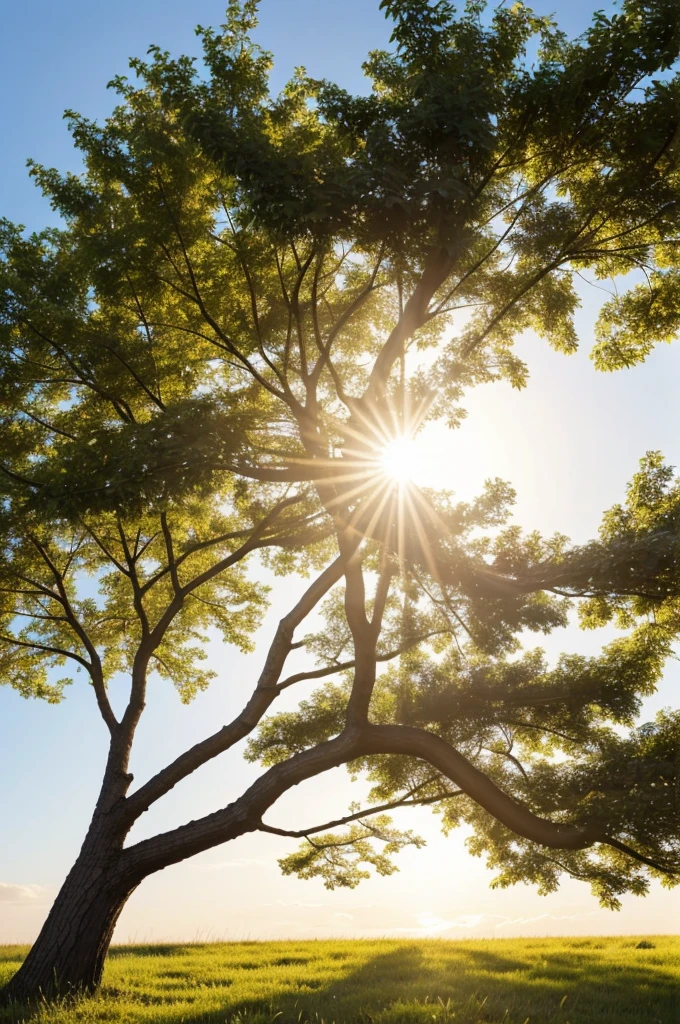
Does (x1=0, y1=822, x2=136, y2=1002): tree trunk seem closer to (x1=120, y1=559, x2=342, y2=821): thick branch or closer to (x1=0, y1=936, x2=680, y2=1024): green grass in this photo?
(x1=0, y1=936, x2=680, y2=1024): green grass

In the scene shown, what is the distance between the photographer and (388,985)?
9.77 m

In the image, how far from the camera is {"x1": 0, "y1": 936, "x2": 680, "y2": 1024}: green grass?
27.1 feet

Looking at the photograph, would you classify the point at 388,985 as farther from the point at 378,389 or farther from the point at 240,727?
the point at 378,389

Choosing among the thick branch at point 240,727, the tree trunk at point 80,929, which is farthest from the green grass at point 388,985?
the thick branch at point 240,727

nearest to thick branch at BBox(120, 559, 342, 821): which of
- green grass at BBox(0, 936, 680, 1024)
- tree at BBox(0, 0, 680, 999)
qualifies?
tree at BBox(0, 0, 680, 999)

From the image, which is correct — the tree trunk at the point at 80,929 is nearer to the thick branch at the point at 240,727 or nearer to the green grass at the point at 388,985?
the green grass at the point at 388,985

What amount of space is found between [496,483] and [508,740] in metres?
4.29

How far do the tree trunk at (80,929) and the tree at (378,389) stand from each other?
0.13 ft

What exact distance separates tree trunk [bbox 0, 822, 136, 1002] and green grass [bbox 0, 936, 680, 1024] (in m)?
0.53

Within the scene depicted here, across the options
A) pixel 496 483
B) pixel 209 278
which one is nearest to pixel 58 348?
pixel 209 278

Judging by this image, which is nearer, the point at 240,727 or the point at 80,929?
the point at 80,929

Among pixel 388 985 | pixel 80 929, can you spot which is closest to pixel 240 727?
pixel 80 929

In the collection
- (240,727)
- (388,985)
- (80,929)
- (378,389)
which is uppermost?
(378,389)

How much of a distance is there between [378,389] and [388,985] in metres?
8.52
